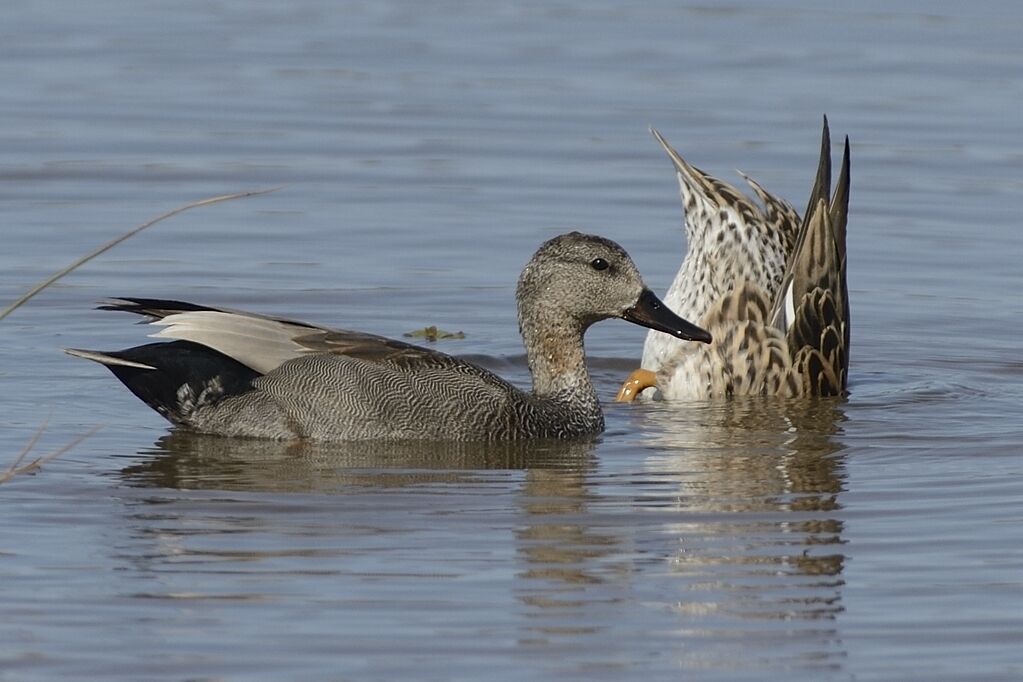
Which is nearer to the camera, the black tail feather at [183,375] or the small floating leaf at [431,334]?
the black tail feather at [183,375]

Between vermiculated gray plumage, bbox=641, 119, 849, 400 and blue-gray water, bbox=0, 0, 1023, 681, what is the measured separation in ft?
0.88

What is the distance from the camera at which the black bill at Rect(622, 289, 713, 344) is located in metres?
9.25

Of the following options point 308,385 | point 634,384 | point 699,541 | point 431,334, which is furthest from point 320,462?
point 431,334

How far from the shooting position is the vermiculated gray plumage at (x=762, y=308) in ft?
33.1

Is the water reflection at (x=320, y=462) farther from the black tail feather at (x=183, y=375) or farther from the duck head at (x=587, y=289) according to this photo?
the duck head at (x=587, y=289)

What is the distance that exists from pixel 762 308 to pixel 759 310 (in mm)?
30

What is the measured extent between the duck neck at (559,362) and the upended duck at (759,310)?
76 cm

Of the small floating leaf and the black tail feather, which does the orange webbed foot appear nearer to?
the small floating leaf

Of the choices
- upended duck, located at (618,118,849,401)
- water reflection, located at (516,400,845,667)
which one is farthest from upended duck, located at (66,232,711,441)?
upended duck, located at (618,118,849,401)

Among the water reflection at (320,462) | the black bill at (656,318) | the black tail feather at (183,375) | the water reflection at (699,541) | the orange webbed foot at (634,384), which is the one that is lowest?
the water reflection at (699,541)

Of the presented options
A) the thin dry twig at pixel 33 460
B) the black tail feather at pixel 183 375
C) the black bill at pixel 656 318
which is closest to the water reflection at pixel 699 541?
the black bill at pixel 656 318

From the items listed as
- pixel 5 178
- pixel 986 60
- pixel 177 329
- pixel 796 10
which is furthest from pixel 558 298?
pixel 796 10

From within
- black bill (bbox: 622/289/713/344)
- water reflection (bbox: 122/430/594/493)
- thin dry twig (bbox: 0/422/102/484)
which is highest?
black bill (bbox: 622/289/713/344)

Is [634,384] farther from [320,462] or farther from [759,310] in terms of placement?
[320,462]
